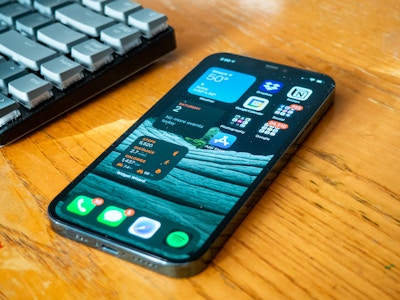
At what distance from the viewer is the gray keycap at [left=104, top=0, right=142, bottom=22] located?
59 centimetres

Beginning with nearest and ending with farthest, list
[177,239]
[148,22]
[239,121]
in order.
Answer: [177,239] → [239,121] → [148,22]

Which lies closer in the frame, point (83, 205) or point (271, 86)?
point (83, 205)

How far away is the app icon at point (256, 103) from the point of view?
493 millimetres

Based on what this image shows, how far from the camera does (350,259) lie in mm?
377

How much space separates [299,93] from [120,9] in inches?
8.3

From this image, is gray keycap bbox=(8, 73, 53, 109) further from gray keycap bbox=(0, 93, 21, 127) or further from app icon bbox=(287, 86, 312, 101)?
app icon bbox=(287, 86, 312, 101)

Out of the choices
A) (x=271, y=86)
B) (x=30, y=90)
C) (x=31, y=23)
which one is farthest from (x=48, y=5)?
(x=271, y=86)

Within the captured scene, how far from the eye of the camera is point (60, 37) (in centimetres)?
57

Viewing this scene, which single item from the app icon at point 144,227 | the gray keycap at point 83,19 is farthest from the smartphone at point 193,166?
the gray keycap at point 83,19

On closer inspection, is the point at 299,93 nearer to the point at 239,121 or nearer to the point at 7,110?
the point at 239,121

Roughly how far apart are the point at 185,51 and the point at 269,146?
8.5 inches

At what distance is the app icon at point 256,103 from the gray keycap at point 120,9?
0.17 m

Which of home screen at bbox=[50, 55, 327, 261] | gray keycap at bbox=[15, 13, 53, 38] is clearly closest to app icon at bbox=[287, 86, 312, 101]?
home screen at bbox=[50, 55, 327, 261]

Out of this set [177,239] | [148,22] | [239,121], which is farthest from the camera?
[148,22]
